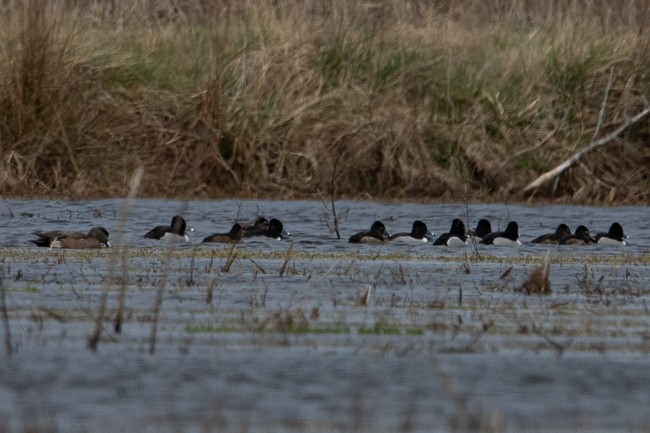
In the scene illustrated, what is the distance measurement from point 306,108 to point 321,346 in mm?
13660

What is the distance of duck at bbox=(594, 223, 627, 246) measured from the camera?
17609 millimetres

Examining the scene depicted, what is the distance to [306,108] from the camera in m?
22.0

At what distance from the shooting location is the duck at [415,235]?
17.7m

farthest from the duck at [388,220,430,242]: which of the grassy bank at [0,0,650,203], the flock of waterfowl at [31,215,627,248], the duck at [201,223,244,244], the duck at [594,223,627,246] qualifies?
the grassy bank at [0,0,650,203]

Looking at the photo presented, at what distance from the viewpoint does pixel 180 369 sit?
7.74m

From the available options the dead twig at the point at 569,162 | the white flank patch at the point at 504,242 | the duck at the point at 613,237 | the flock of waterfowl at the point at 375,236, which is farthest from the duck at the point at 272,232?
the dead twig at the point at 569,162

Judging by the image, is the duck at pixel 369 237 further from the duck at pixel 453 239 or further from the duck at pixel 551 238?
the duck at pixel 551 238

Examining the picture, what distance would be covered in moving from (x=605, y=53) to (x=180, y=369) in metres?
16.4

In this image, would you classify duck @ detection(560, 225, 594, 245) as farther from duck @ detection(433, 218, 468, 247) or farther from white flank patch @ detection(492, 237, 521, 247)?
duck @ detection(433, 218, 468, 247)

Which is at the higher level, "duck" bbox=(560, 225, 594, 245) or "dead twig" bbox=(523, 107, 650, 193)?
"dead twig" bbox=(523, 107, 650, 193)

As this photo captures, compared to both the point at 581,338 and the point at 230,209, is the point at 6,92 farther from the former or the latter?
the point at 581,338

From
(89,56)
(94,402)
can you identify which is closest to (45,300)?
(94,402)

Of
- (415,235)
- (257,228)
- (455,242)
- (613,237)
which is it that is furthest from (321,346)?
(613,237)

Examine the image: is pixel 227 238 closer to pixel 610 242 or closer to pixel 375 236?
pixel 375 236
